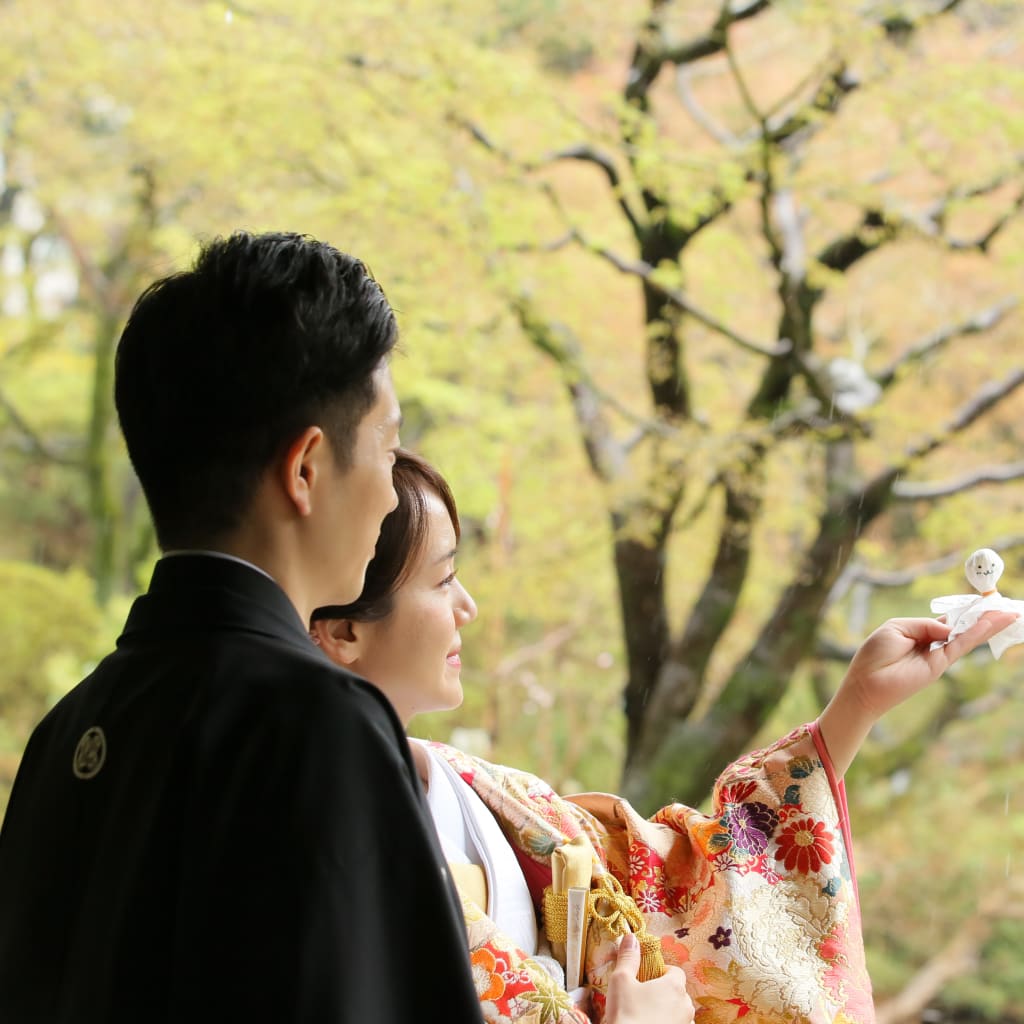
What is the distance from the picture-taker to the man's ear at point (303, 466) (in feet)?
2.73

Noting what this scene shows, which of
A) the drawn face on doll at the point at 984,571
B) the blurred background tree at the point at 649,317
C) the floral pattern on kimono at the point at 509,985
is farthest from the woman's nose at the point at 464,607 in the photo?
the blurred background tree at the point at 649,317

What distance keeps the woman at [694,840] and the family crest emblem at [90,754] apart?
0.44 m

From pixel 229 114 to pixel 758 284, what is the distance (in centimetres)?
236

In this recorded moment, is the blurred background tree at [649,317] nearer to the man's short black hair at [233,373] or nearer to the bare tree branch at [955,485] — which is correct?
the bare tree branch at [955,485]

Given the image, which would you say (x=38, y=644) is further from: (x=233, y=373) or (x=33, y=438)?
(x=233, y=373)

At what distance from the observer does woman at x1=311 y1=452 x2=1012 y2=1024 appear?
1.28 metres

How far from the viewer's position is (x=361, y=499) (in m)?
0.89

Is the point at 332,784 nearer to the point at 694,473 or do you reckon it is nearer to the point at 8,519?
the point at 694,473

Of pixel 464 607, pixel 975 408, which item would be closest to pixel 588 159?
pixel 975 408

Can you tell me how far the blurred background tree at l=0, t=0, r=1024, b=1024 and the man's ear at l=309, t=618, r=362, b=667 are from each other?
339cm

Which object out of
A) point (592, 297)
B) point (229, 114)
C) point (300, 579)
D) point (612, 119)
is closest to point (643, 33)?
point (612, 119)

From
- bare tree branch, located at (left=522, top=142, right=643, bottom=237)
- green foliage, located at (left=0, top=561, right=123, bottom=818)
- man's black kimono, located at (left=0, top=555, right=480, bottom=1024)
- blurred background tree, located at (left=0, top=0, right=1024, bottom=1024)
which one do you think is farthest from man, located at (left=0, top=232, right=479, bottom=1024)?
green foliage, located at (left=0, top=561, right=123, bottom=818)

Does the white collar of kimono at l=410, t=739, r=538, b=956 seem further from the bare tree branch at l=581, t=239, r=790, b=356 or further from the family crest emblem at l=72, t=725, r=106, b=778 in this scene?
the bare tree branch at l=581, t=239, r=790, b=356

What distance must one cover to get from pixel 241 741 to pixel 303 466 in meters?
0.20
